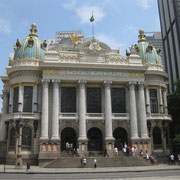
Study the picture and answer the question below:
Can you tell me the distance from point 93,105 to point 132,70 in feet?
32.3

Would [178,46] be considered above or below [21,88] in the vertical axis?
above

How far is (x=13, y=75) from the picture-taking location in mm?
46312

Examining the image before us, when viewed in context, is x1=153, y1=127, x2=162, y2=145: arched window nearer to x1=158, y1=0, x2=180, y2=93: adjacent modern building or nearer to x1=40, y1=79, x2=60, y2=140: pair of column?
x1=40, y1=79, x2=60, y2=140: pair of column

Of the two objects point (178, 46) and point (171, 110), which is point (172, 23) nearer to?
point (178, 46)

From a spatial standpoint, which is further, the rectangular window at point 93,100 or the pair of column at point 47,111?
the rectangular window at point 93,100

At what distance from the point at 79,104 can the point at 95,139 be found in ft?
23.3

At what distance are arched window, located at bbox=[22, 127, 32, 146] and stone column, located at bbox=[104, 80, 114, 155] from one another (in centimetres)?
1317

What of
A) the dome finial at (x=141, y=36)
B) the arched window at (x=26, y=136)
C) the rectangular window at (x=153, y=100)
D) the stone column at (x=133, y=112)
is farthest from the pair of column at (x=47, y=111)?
the dome finial at (x=141, y=36)

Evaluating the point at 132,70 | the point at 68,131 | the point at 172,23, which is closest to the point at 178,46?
the point at 172,23

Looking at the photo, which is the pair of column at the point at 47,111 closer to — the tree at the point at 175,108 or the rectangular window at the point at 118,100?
the rectangular window at the point at 118,100

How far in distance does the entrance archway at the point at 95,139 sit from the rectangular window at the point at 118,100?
497 centimetres

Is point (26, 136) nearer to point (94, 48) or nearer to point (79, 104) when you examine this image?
point (79, 104)

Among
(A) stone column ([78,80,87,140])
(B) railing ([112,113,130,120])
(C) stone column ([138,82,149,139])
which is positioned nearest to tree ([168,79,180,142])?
(C) stone column ([138,82,149,139])

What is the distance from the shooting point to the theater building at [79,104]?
42319mm
